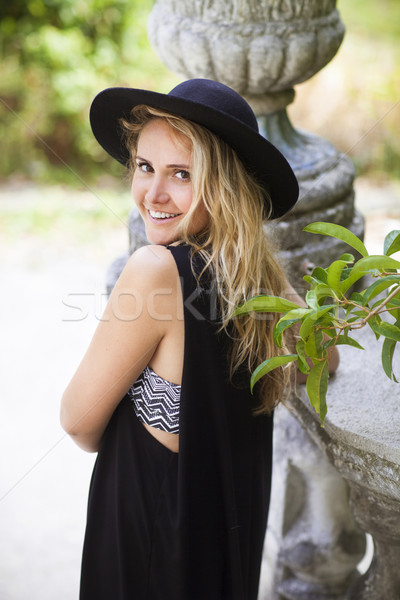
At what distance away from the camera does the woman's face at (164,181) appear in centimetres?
139

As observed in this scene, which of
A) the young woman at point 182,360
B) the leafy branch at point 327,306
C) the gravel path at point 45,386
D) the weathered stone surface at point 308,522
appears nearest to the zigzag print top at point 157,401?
the young woman at point 182,360

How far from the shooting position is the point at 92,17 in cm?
671

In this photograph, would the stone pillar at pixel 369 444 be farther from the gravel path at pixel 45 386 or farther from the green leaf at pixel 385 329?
the gravel path at pixel 45 386

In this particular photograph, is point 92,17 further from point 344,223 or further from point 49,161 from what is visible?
point 344,223

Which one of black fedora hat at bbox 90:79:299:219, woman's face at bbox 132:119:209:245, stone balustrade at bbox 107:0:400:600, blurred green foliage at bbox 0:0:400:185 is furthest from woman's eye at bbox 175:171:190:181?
blurred green foliage at bbox 0:0:400:185

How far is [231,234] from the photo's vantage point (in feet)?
4.54

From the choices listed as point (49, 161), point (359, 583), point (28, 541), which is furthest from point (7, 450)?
point (49, 161)

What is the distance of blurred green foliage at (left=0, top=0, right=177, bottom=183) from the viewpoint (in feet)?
21.6

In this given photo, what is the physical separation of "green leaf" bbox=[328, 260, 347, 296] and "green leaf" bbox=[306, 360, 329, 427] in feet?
0.48

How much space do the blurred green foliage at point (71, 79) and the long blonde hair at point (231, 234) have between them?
5.30 m

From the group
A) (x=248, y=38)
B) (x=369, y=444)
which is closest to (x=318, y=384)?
(x=369, y=444)

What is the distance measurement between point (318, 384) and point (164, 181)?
1.71 ft

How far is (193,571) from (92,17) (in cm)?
630

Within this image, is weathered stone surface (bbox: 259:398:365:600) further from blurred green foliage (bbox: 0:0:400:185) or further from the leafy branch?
blurred green foliage (bbox: 0:0:400:185)
